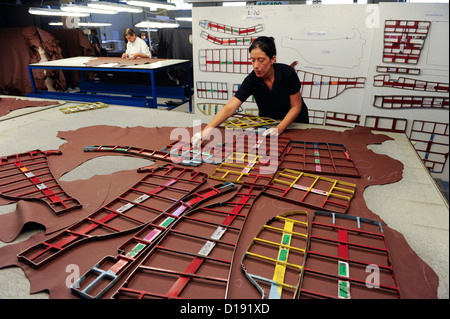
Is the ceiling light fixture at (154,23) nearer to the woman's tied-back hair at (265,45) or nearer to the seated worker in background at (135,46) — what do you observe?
the seated worker in background at (135,46)

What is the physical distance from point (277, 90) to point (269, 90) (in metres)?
0.06

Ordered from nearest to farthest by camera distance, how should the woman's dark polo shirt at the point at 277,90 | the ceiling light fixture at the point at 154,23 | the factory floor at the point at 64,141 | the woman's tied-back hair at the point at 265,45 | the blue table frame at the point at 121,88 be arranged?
the factory floor at the point at 64,141 < the woman's tied-back hair at the point at 265,45 < the woman's dark polo shirt at the point at 277,90 < the blue table frame at the point at 121,88 < the ceiling light fixture at the point at 154,23

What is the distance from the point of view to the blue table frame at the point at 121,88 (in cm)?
422

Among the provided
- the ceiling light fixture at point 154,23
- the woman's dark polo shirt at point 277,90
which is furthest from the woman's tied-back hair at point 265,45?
the ceiling light fixture at point 154,23

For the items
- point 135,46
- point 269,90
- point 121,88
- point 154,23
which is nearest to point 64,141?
point 269,90

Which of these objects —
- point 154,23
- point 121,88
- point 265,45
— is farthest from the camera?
point 154,23

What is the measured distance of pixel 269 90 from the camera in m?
2.22

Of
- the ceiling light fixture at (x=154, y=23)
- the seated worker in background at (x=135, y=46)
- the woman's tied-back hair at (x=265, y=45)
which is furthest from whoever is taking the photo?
the ceiling light fixture at (x=154, y=23)

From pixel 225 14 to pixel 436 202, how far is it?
3.24 meters

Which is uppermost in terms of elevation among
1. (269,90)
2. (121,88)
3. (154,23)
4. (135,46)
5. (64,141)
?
(154,23)

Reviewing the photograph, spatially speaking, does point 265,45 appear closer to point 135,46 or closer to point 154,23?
point 135,46

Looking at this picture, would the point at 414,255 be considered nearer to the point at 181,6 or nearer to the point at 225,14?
the point at 225,14

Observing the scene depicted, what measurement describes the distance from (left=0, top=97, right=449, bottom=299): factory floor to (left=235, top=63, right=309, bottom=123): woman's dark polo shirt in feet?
1.43
